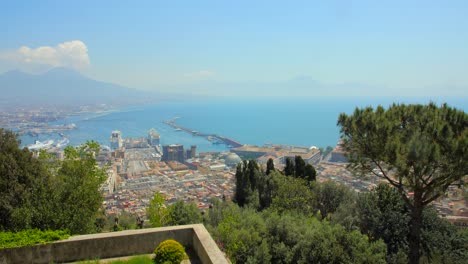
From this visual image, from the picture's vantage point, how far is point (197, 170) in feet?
152

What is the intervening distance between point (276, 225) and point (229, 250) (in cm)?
136

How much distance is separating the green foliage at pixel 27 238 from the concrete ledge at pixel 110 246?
7 centimetres

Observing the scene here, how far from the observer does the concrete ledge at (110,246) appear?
460cm

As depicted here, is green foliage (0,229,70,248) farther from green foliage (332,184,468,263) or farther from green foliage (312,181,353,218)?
green foliage (312,181,353,218)

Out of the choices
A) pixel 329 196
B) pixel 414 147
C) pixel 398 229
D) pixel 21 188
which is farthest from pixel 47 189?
→ pixel 329 196

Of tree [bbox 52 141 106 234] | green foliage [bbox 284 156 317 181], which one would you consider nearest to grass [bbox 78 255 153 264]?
tree [bbox 52 141 106 234]

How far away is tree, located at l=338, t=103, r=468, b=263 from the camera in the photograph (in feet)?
21.4

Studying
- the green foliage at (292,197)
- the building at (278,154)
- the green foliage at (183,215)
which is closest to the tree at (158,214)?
the green foliage at (183,215)

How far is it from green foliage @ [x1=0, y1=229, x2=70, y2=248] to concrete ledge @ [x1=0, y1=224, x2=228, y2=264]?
0.23 feet

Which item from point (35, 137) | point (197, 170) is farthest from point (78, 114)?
point (197, 170)

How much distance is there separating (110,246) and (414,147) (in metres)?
5.93

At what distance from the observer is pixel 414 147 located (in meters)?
6.58

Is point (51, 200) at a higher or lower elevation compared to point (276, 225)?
higher

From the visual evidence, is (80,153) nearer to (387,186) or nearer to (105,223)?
(105,223)
